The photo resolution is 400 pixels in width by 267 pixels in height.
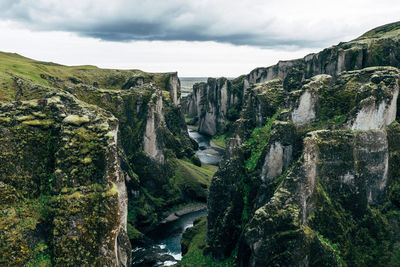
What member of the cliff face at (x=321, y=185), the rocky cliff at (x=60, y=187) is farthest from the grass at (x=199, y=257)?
the rocky cliff at (x=60, y=187)

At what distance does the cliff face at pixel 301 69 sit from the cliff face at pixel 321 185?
30.8 metres

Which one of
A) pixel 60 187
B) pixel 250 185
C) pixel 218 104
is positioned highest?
pixel 60 187

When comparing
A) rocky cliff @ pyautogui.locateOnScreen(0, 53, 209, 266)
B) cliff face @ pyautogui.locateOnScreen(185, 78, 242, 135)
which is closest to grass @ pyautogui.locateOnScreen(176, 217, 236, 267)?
rocky cliff @ pyautogui.locateOnScreen(0, 53, 209, 266)

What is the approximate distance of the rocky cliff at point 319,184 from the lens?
34.4 m

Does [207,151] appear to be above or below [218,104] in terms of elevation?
below

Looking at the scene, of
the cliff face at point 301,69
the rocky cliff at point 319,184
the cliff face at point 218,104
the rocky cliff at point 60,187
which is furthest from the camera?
the cliff face at point 218,104

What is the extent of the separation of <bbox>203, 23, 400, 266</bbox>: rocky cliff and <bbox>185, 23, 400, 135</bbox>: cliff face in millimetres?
31019

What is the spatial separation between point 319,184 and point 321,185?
1.30ft

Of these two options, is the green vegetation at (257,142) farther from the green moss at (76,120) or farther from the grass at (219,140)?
the grass at (219,140)

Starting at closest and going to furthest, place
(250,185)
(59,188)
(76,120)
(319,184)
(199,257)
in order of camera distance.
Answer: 1. (59,188)
2. (76,120)
3. (319,184)
4. (250,185)
5. (199,257)

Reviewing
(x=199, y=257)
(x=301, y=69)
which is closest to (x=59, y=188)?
(x=199, y=257)

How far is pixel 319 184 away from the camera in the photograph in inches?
1487

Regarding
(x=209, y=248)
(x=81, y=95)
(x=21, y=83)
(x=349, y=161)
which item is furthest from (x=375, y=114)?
(x=21, y=83)

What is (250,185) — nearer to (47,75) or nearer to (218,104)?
(47,75)
